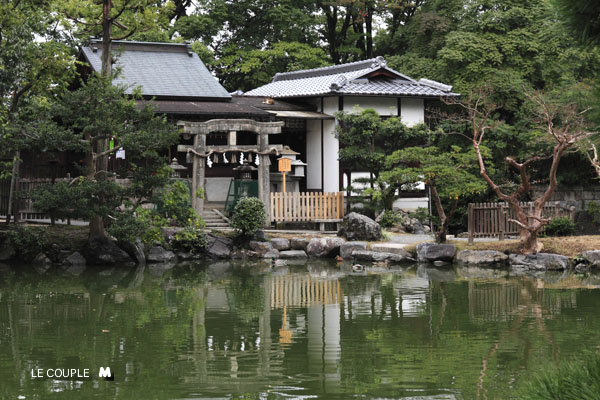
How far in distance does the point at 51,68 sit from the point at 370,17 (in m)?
18.1

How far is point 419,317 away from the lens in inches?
434

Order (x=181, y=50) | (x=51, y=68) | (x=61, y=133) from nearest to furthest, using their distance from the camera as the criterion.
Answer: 1. (x=61, y=133)
2. (x=51, y=68)
3. (x=181, y=50)

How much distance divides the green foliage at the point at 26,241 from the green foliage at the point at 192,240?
3392mm

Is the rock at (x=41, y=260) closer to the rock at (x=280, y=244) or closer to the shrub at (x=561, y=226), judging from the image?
the rock at (x=280, y=244)

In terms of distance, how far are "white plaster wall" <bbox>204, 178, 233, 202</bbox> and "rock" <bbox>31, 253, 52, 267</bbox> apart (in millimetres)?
6381

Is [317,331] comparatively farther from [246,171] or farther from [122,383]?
[246,171]

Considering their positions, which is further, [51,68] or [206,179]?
[206,179]

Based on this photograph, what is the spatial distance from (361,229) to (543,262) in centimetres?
506

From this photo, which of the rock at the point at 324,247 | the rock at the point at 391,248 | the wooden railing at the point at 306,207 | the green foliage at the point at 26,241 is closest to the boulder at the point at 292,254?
the rock at the point at 324,247

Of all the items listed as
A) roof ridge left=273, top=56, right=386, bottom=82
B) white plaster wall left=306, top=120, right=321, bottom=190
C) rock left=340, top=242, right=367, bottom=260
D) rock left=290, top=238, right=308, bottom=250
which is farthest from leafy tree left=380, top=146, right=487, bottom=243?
roof ridge left=273, top=56, right=386, bottom=82

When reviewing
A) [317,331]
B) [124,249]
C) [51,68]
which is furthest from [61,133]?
[317,331]

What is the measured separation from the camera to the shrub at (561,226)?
63.7 ft

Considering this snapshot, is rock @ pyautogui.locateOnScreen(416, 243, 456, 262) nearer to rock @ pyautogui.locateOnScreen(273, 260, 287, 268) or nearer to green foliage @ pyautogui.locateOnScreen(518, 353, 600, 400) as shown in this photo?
rock @ pyautogui.locateOnScreen(273, 260, 287, 268)

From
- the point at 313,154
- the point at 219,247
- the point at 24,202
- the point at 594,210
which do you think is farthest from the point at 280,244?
the point at 594,210
